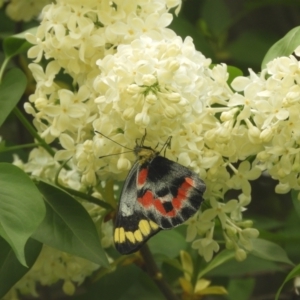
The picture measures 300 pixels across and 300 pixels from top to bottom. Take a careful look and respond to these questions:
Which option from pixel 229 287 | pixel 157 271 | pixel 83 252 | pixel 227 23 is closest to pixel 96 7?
pixel 83 252

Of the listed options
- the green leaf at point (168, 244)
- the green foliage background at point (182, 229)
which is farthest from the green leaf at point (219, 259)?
Answer: the green leaf at point (168, 244)

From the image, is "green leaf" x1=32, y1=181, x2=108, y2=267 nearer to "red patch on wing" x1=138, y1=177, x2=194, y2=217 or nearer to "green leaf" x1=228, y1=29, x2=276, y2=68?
"red patch on wing" x1=138, y1=177, x2=194, y2=217

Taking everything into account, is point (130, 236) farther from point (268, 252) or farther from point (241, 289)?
point (241, 289)

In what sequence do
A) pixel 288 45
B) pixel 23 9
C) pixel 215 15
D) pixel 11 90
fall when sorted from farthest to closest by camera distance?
pixel 215 15 → pixel 23 9 → pixel 11 90 → pixel 288 45

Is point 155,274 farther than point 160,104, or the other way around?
point 155,274

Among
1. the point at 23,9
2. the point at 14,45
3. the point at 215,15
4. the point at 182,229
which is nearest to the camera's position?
the point at 14,45

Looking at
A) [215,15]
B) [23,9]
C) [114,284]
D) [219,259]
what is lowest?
[114,284]

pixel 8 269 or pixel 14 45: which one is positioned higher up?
pixel 14 45

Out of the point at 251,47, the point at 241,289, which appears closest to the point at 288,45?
the point at 241,289
